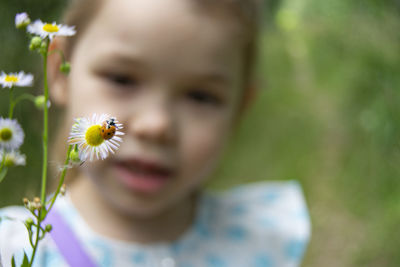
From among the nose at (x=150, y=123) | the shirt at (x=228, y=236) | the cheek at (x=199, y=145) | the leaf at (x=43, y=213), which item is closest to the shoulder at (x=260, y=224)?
the shirt at (x=228, y=236)

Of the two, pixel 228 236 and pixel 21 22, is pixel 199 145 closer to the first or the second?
pixel 228 236

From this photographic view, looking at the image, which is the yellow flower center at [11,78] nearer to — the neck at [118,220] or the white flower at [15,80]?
the white flower at [15,80]

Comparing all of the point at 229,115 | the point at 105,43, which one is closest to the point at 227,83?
the point at 229,115

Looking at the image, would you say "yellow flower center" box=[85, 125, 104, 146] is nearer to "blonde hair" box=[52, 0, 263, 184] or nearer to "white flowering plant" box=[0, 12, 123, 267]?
"white flowering plant" box=[0, 12, 123, 267]

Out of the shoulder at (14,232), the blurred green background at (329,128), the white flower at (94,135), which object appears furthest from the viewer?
the blurred green background at (329,128)

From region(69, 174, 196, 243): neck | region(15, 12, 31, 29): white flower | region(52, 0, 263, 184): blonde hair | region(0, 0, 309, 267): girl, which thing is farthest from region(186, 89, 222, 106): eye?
region(15, 12, 31, 29): white flower

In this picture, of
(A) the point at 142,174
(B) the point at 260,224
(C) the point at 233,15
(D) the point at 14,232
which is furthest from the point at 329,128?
(D) the point at 14,232
